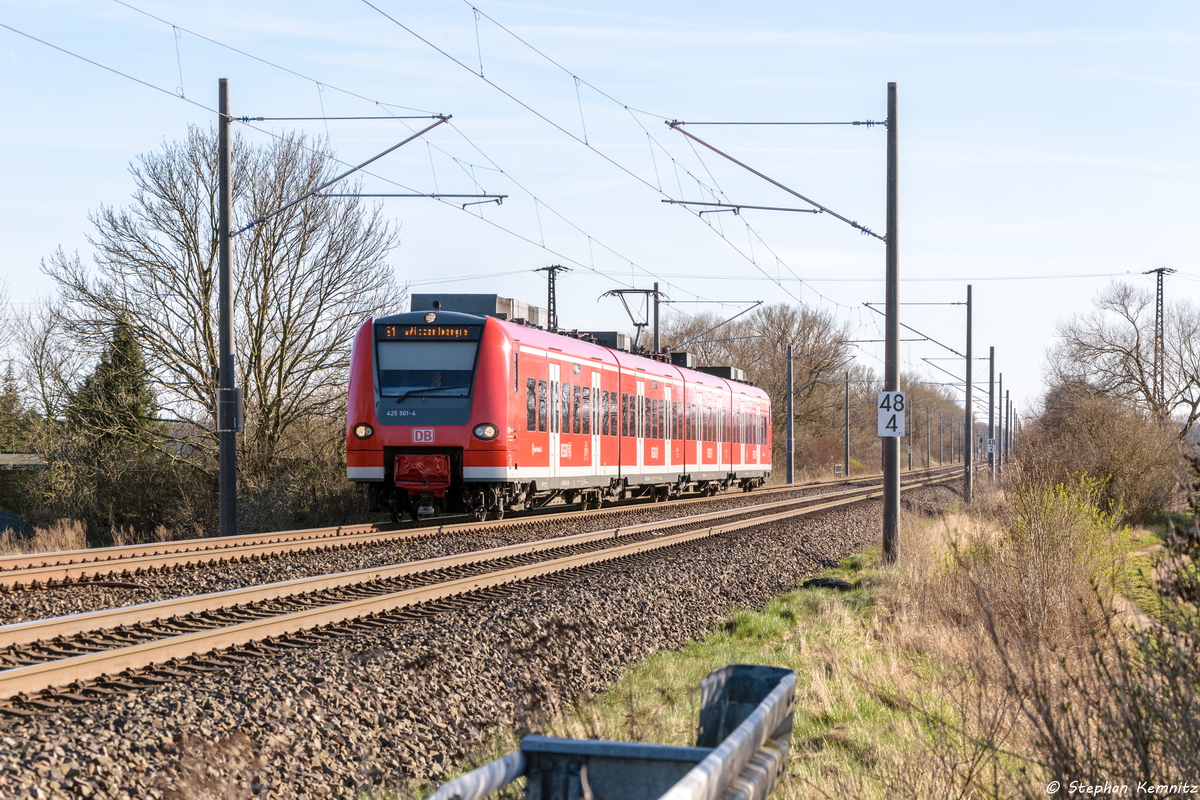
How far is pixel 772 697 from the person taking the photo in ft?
13.1

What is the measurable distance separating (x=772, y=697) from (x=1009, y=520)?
893 centimetres

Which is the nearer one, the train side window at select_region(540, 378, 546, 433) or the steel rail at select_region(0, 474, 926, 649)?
the steel rail at select_region(0, 474, 926, 649)

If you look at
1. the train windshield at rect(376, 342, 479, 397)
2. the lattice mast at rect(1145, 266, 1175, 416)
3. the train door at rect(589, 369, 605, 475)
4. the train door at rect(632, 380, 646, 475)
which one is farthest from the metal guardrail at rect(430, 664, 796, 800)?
the lattice mast at rect(1145, 266, 1175, 416)

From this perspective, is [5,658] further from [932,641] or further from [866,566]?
[866,566]

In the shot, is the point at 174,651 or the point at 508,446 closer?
the point at 174,651

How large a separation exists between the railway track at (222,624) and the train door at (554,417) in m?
5.47

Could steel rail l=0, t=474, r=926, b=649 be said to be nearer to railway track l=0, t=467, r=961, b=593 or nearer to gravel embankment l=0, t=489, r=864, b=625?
gravel embankment l=0, t=489, r=864, b=625

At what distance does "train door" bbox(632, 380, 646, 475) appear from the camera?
24850 mm

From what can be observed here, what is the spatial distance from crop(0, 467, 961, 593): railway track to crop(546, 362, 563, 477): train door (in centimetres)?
173

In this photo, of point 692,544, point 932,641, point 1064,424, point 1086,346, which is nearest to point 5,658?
point 932,641

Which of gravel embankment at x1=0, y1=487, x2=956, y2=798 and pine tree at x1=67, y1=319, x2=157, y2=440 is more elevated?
pine tree at x1=67, y1=319, x2=157, y2=440

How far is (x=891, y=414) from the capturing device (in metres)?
15.1

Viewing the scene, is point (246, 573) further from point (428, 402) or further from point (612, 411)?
point (612, 411)

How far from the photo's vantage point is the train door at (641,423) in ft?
81.5
